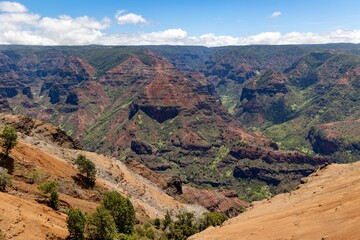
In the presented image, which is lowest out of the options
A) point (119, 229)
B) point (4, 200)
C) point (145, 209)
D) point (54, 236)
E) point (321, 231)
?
point (145, 209)

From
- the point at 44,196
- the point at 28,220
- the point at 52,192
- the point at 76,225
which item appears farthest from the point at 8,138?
the point at 76,225

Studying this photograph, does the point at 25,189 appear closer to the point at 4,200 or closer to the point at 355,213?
the point at 4,200

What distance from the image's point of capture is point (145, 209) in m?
135

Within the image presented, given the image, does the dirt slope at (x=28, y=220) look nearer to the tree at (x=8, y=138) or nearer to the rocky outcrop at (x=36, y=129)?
the tree at (x=8, y=138)

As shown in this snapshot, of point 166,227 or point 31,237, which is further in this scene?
point 166,227

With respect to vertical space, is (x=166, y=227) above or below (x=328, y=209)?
below

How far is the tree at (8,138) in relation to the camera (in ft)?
326

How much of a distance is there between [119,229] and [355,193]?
5504cm

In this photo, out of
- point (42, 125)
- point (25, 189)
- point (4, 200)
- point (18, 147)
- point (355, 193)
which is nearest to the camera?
point (355, 193)

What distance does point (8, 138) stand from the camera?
9988 centimetres

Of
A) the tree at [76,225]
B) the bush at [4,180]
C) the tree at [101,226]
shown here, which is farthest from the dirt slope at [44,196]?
the tree at [101,226]

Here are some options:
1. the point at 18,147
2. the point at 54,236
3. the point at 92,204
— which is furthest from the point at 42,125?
the point at 54,236

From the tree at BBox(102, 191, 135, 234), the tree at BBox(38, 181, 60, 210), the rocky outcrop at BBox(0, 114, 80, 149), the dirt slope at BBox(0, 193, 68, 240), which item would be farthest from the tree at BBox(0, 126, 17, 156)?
the rocky outcrop at BBox(0, 114, 80, 149)

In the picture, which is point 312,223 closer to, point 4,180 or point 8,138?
point 4,180
